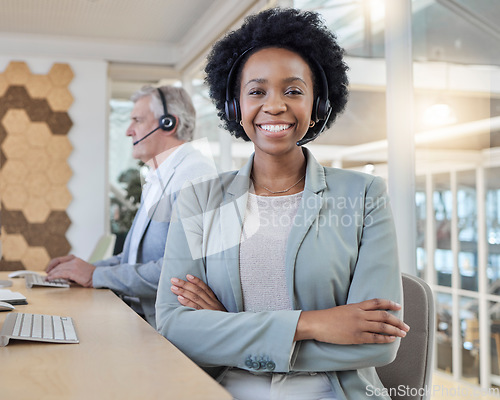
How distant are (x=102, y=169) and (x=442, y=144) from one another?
12.6 ft

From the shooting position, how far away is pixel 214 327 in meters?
1.23

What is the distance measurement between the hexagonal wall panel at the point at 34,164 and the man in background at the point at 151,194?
281 centimetres

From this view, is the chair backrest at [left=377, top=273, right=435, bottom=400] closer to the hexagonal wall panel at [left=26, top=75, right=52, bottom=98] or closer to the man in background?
the man in background

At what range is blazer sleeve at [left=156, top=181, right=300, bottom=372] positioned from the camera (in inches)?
46.6

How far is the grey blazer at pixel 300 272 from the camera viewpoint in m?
1.19

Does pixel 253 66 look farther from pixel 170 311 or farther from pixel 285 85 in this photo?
pixel 170 311

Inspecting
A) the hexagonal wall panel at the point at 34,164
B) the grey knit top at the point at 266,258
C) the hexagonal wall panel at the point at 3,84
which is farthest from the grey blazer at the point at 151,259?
the hexagonal wall panel at the point at 3,84

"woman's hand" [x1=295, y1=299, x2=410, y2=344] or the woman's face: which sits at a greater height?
the woman's face

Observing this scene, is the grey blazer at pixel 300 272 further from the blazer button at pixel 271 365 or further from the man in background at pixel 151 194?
the man in background at pixel 151 194

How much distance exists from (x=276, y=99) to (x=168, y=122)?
4.18 ft

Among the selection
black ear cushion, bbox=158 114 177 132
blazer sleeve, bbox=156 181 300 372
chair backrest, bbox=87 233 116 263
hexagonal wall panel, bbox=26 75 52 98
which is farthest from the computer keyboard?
hexagonal wall panel, bbox=26 75 52 98

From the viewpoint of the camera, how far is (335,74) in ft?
4.95

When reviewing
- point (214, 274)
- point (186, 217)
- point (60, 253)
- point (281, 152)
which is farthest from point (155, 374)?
point (60, 253)

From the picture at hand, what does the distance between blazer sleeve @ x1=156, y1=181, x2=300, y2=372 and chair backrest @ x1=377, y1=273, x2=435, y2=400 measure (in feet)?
1.16
